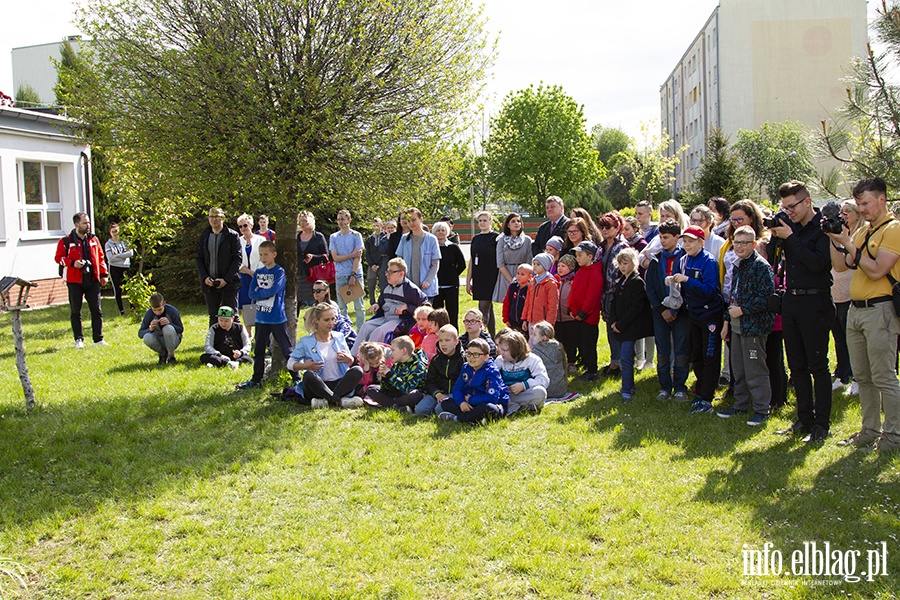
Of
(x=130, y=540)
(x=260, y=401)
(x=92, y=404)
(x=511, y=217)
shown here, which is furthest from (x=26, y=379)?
(x=511, y=217)

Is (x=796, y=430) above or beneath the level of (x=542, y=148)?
beneath

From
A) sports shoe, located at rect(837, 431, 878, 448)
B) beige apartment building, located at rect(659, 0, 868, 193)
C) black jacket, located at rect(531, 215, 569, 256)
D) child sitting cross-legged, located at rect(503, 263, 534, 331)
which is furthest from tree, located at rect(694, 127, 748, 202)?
sports shoe, located at rect(837, 431, 878, 448)

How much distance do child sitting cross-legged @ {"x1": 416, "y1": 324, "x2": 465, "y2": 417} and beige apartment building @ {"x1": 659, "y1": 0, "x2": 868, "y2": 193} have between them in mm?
47795

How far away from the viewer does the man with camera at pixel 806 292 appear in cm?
622

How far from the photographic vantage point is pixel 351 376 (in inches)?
325

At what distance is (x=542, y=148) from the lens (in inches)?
2012

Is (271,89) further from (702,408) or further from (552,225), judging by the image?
(702,408)

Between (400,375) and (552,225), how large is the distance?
3.52 meters

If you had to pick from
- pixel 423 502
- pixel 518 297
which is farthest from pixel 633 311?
pixel 423 502

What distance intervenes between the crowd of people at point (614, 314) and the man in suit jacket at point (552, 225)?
28mm

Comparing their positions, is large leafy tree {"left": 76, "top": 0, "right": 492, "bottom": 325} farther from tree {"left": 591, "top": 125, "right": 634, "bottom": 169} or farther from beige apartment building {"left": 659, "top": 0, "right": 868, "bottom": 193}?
tree {"left": 591, "top": 125, "right": 634, "bottom": 169}

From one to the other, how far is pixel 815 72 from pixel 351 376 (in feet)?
171

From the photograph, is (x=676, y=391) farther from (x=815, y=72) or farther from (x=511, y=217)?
(x=815, y=72)

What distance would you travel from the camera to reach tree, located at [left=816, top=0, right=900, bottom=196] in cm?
720
